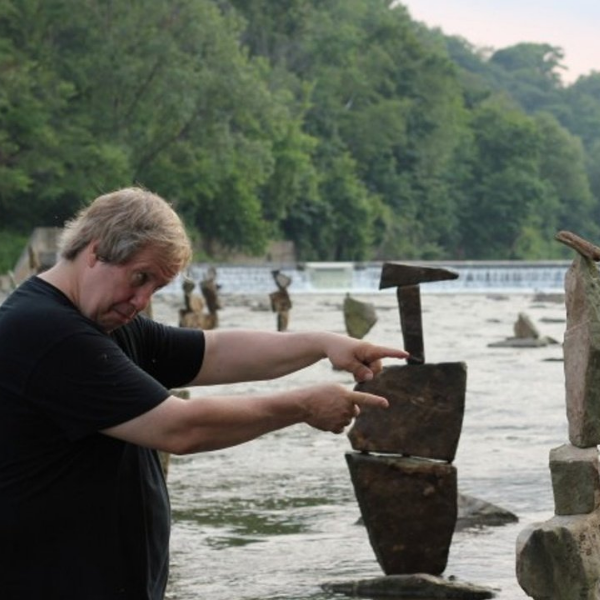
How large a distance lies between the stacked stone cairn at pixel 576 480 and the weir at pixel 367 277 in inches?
2294

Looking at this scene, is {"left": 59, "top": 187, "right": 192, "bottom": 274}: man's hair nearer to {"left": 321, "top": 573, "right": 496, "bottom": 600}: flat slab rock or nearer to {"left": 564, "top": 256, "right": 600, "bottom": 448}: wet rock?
{"left": 564, "top": 256, "right": 600, "bottom": 448}: wet rock

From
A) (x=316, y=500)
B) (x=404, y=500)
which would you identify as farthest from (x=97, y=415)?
(x=316, y=500)

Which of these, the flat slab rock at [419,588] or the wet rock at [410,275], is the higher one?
the wet rock at [410,275]

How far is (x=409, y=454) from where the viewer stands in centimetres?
946

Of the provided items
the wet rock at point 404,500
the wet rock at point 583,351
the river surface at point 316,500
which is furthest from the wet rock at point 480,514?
the wet rock at point 583,351

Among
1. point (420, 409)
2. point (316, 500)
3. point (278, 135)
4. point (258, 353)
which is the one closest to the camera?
point (258, 353)

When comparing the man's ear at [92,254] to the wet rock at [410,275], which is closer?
the man's ear at [92,254]

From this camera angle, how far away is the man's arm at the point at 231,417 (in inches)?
196

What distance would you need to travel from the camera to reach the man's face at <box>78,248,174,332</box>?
4.96 metres

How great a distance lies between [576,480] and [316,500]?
632 cm

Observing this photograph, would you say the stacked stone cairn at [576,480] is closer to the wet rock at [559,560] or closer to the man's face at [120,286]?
the wet rock at [559,560]

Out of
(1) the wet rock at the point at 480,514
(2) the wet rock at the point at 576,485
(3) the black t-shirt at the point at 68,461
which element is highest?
(3) the black t-shirt at the point at 68,461

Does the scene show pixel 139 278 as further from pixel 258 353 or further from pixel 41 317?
pixel 258 353

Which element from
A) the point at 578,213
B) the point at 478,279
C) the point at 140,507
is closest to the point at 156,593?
the point at 140,507
